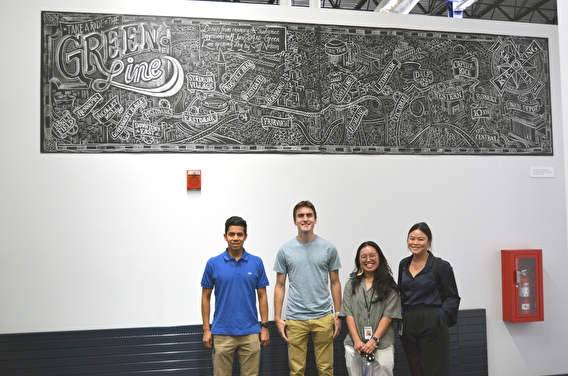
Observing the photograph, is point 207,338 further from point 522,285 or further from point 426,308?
point 522,285

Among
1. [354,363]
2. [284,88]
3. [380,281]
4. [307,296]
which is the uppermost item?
[284,88]

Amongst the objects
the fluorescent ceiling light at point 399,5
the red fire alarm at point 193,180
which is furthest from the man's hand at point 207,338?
the fluorescent ceiling light at point 399,5

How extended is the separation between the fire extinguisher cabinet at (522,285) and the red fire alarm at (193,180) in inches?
128

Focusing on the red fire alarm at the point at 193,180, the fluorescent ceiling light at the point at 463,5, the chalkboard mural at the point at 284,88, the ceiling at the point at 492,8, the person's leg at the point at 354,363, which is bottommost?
the person's leg at the point at 354,363

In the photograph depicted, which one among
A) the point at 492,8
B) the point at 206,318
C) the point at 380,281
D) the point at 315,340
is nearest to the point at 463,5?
the point at 380,281

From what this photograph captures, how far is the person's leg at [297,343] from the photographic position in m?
4.62

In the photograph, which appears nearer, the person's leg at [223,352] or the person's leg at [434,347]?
the person's leg at [434,347]

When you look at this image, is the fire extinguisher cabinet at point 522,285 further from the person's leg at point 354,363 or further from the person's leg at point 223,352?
the person's leg at point 223,352

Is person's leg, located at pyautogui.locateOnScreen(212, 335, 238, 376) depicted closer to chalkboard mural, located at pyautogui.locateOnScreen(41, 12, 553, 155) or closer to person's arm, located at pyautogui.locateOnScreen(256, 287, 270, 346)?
person's arm, located at pyautogui.locateOnScreen(256, 287, 270, 346)

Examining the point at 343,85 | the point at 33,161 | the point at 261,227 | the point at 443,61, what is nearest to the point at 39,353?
the point at 33,161

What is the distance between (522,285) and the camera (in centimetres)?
575

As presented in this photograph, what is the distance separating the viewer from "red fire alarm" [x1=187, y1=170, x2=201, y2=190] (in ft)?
17.1

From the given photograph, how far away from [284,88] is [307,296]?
6.89 ft

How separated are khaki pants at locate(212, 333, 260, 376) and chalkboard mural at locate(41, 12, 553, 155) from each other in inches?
71.8
